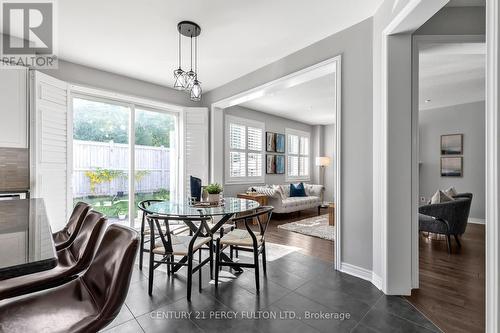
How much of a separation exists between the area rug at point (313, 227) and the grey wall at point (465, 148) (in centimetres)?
324

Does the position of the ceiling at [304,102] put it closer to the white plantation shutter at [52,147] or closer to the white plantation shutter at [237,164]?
the white plantation shutter at [237,164]

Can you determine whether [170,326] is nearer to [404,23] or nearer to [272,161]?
[404,23]

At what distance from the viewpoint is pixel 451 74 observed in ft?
14.0

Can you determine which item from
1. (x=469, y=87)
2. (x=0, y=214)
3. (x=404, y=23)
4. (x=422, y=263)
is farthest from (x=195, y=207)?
(x=469, y=87)

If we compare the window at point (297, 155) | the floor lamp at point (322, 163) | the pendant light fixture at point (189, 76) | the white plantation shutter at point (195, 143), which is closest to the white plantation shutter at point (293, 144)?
the window at point (297, 155)

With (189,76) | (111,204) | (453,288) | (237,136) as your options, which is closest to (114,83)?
(111,204)

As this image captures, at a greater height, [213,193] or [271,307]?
[213,193]

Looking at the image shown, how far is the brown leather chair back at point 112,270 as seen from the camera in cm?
101

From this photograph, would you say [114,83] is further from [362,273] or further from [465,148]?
[465,148]

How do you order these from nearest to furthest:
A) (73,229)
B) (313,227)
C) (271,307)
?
(73,229) < (271,307) < (313,227)

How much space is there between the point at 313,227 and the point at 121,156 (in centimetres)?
385

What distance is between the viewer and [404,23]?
213 cm

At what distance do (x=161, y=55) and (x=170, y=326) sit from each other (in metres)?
3.24

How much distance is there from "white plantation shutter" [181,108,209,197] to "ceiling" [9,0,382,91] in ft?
3.86
